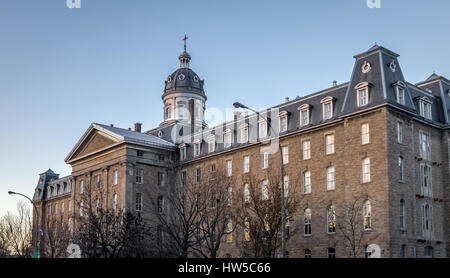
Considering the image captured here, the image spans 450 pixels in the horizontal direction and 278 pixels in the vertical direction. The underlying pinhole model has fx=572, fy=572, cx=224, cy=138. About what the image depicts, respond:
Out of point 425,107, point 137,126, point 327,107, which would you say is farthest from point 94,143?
point 425,107

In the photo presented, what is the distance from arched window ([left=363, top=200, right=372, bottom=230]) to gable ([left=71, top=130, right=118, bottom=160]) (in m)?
33.2

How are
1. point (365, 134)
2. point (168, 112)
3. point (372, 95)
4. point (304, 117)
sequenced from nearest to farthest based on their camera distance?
point (372, 95) → point (365, 134) → point (304, 117) → point (168, 112)

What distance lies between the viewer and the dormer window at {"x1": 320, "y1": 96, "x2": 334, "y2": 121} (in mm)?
50562

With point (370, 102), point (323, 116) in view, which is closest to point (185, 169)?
point (323, 116)

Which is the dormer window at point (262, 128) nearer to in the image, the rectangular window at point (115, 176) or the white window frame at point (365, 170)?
the white window frame at point (365, 170)

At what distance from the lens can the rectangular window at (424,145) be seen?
48.9 m

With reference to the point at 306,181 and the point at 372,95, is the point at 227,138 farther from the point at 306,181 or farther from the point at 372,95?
the point at 372,95

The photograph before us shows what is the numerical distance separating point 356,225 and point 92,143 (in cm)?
3955

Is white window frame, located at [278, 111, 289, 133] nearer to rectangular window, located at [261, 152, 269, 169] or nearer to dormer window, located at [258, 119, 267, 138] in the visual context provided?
dormer window, located at [258, 119, 267, 138]

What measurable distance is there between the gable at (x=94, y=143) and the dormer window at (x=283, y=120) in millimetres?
21973

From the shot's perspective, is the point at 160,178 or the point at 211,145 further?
the point at 160,178

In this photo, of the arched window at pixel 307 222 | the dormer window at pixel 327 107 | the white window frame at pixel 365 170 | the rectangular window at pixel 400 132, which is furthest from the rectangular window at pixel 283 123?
the rectangular window at pixel 400 132

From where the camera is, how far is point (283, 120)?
55875 mm
